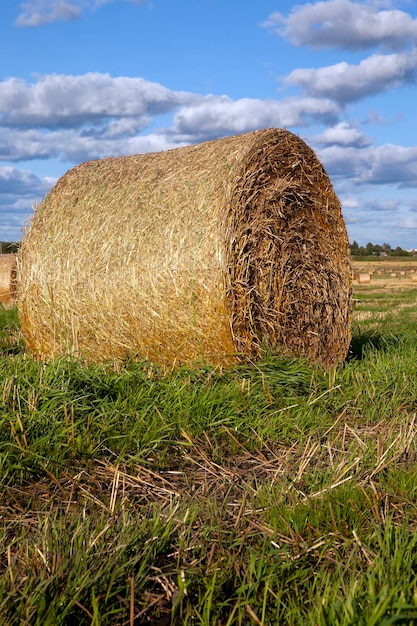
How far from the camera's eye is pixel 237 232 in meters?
6.04

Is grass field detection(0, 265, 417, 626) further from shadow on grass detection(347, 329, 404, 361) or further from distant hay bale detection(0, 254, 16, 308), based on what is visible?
distant hay bale detection(0, 254, 16, 308)

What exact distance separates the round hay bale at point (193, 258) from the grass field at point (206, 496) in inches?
20.2

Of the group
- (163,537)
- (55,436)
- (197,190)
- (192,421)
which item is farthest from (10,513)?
(197,190)

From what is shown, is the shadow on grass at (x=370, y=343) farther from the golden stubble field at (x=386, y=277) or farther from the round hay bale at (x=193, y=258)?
the golden stubble field at (x=386, y=277)

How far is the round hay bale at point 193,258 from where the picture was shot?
602 centimetres

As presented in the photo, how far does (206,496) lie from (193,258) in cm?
268

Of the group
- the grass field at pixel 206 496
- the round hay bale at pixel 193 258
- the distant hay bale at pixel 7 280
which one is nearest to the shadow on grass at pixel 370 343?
the round hay bale at pixel 193 258

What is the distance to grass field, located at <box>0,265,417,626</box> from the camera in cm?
244

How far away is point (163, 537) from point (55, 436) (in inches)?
52.7

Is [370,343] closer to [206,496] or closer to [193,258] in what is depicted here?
[193,258]

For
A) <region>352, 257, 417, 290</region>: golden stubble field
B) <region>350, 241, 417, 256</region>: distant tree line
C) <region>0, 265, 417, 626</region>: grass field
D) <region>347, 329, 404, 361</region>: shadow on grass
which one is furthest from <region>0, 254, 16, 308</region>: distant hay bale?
<region>350, 241, 417, 256</region>: distant tree line

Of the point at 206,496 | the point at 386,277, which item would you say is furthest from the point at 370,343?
the point at 386,277

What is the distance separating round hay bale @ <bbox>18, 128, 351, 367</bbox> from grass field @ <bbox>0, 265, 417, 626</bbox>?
0.51 meters

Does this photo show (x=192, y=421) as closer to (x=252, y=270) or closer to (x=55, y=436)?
(x=55, y=436)
